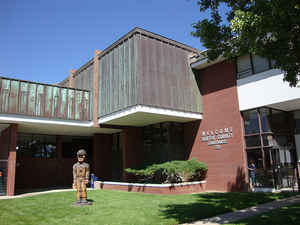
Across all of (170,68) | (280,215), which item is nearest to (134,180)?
(170,68)

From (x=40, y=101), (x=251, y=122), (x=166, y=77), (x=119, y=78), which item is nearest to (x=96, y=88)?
(x=119, y=78)

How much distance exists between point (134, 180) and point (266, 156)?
9.28m

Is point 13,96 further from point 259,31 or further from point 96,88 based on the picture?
point 259,31

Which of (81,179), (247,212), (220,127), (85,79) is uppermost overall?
(85,79)

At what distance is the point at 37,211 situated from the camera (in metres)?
10.3

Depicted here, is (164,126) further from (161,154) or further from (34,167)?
(34,167)

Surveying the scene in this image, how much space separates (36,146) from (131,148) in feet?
25.9

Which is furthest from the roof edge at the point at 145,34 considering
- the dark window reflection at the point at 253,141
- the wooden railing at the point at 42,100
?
the dark window reflection at the point at 253,141

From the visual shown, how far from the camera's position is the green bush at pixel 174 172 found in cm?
1653

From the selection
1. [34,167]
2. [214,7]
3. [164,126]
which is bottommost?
[34,167]

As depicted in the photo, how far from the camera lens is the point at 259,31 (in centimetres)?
740

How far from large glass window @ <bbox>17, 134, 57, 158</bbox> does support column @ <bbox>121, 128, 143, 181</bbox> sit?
6.65 meters

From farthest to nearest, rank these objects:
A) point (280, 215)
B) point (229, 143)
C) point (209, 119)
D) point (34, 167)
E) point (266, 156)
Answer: point (34, 167) → point (209, 119) → point (229, 143) → point (266, 156) → point (280, 215)

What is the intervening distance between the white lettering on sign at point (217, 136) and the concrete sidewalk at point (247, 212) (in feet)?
19.2
